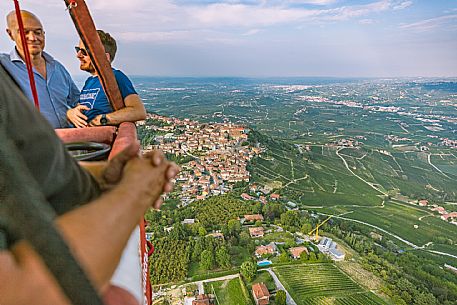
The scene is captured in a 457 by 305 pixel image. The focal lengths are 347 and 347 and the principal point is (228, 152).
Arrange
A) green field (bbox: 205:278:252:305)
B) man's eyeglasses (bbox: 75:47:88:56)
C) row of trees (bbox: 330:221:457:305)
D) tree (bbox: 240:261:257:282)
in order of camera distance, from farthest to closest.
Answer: row of trees (bbox: 330:221:457:305) → tree (bbox: 240:261:257:282) → green field (bbox: 205:278:252:305) → man's eyeglasses (bbox: 75:47:88:56)

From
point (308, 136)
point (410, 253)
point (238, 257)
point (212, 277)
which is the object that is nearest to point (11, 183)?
point (212, 277)

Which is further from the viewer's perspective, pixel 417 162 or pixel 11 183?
pixel 417 162

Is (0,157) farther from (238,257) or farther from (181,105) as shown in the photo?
(181,105)

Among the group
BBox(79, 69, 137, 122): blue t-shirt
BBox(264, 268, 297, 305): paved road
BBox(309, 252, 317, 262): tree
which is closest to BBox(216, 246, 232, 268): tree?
BBox(264, 268, 297, 305): paved road

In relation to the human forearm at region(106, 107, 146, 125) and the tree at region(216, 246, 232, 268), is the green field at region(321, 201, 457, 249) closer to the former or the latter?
the tree at region(216, 246, 232, 268)

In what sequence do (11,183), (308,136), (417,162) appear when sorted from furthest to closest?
1. (308,136)
2. (417,162)
3. (11,183)

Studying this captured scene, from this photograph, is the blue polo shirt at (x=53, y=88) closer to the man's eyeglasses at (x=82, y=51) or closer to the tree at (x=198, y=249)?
the man's eyeglasses at (x=82, y=51)

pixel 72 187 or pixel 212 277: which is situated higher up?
pixel 72 187
